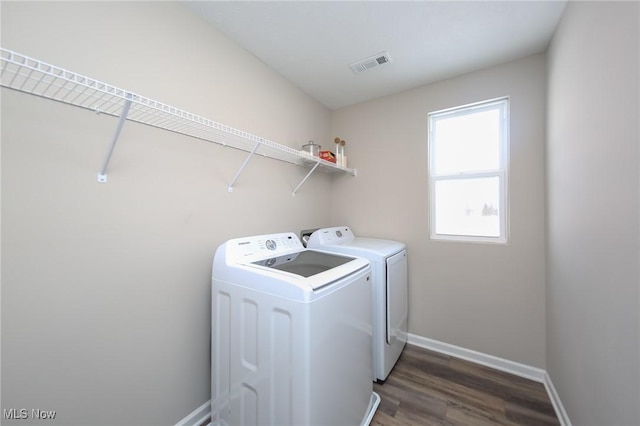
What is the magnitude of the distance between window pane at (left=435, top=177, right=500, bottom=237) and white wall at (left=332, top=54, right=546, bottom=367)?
12 centimetres

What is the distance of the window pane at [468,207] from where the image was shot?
2071mm

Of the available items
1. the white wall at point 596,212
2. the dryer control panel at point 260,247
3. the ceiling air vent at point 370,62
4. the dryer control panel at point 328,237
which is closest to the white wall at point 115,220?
the dryer control panel at point 260,247

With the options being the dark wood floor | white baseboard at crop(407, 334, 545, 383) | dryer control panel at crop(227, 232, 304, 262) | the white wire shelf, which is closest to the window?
white baseboard at crop(407, 334, 545, 383)

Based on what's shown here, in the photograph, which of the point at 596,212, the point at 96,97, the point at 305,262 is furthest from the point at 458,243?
the point at 96,97

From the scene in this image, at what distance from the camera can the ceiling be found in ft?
4.72

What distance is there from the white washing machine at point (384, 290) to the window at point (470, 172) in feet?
1.91

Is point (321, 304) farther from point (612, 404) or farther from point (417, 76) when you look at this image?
point (417, 76)

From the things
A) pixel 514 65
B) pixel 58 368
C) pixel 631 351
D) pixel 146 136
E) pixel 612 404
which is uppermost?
pixel 514 65

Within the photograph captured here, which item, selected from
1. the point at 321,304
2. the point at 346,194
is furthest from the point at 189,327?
the point at 346,194

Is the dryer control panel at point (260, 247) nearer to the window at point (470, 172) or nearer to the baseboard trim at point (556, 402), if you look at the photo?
the window at point (470, 172)

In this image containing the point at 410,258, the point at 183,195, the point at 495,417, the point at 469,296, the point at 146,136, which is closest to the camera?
the point at 146,136

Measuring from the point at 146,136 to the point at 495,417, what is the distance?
274 cm

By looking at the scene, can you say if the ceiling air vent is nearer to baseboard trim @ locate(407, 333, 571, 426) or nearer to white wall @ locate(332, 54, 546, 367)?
white wall @ locate(332, 54, 546, 367)

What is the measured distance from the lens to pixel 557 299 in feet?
5.14
